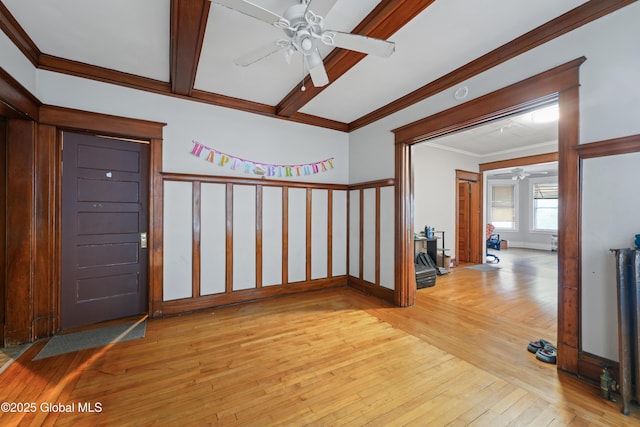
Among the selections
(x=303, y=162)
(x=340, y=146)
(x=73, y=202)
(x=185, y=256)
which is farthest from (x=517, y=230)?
(x=73, y=202)

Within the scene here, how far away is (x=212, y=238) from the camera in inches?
136

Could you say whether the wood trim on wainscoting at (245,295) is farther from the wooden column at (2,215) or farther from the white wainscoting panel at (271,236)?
the wooden column at (2,215)

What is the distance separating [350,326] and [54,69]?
13.6 feet

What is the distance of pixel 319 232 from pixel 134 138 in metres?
2.80

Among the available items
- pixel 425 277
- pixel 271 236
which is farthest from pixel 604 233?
pixel 271 236

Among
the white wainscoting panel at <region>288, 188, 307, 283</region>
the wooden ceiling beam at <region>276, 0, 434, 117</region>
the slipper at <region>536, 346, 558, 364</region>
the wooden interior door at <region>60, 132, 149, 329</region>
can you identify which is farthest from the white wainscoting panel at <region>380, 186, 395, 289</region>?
the wooden interior door at <region>60, 132, 149, 329</region>

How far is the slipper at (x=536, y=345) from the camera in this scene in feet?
7.77

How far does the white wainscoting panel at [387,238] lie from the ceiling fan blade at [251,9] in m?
2.63

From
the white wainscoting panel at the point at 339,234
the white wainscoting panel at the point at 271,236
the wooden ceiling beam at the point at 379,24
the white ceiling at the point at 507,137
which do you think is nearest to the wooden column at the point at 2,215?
the white wainscoting panel at the point at 271,236

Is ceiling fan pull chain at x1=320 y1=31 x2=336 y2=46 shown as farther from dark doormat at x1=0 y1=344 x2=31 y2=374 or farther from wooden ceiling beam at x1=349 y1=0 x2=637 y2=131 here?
dark doormat at x1=0 y1=344 x2=31 y2=374

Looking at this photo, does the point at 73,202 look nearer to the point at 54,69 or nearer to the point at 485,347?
the point at 54,69

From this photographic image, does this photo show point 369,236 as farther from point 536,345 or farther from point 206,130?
point 206,130

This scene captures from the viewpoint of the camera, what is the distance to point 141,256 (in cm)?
318

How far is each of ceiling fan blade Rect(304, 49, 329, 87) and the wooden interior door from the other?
7.64 ft
